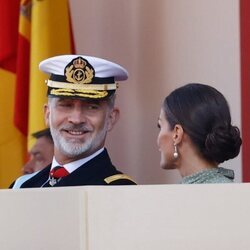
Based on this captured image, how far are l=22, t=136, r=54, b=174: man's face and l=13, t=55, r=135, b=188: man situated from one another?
23.1 inches

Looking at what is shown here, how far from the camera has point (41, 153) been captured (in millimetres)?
3189

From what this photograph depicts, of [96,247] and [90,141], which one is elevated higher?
[90,141]

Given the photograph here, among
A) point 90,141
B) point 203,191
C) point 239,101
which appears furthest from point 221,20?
point 203,191

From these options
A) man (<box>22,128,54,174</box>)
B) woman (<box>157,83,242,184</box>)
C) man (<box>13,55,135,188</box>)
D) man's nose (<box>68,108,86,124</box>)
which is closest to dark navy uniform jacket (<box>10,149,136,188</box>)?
man (<box>13,55,135,188</box>)

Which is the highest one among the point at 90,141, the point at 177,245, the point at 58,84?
the point at 58,84

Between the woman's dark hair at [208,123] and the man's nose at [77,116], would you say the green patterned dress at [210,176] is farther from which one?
the man's nose at [77,116]

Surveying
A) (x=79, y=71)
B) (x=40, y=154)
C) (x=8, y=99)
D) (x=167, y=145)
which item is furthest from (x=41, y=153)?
(x=167, y=145)

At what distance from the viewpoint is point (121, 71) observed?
8.47 ft

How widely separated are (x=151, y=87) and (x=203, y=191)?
2171mm

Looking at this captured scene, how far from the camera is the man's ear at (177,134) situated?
7.37 ft

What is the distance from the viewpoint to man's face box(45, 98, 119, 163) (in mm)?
2426

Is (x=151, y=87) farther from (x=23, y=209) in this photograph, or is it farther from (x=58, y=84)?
(x=23, y=209)

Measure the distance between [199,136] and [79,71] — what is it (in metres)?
0.46

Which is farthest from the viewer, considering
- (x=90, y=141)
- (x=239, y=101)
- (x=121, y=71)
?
(x=239, y=101)
